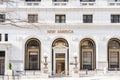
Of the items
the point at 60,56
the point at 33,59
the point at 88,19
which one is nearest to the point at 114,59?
the point at 88,19

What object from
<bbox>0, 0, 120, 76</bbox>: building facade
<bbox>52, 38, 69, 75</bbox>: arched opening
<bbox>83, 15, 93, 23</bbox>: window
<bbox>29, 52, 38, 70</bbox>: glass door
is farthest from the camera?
<bbox>83, 15, 93, 23</bbox>: window

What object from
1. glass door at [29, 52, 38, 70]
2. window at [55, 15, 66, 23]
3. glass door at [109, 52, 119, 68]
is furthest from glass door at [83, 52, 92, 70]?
glass door at [29, 52, 38, 70]

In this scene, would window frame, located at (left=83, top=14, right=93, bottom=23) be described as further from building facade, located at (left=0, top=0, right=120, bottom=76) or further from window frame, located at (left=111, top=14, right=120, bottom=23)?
window frame, located at (left=111, top=14, right=120, bottom=23)

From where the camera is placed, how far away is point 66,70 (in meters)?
60.0

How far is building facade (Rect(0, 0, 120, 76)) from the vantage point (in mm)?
60094

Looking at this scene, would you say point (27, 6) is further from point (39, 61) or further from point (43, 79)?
point (43, 79)

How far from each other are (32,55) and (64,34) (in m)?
6.17

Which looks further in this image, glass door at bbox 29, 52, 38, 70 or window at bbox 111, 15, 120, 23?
window at bbox 111, 15, 120, 23

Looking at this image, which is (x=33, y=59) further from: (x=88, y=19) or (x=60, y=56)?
(x=88, y=19)

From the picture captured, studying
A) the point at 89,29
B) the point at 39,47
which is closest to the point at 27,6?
the point at 39,47

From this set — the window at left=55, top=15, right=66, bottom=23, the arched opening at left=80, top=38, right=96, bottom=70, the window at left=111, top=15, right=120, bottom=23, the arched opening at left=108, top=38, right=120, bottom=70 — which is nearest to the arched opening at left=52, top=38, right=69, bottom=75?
the arched opening at left=80, top=38, right=96, bottom=70

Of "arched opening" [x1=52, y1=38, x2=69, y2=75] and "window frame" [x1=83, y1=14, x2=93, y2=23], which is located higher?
"window frame" [x1=83, y1=14, x2=93, y2=23]

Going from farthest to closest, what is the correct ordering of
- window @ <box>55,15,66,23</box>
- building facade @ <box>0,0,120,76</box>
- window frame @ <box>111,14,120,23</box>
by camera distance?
window @ <box>55,15,66,23</box> → window frame @ <box>111,14,120,23</box> → building facade @ <box>0,0,120,76</box>

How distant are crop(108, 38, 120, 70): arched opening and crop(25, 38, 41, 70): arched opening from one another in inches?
449
